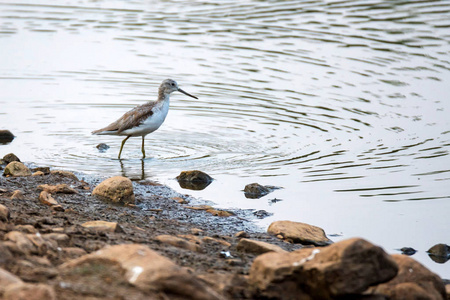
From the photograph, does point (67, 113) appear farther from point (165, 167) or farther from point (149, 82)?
point (165, 167)

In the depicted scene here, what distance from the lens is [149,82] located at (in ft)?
57.8

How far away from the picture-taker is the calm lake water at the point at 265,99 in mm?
10492

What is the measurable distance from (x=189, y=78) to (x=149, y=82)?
0.98m

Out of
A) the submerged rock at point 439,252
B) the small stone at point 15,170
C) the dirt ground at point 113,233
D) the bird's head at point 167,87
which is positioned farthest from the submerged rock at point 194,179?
the submerged rock at point 439,252

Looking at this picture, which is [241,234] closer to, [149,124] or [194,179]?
[194,179]

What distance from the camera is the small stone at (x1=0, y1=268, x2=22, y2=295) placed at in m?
4.66

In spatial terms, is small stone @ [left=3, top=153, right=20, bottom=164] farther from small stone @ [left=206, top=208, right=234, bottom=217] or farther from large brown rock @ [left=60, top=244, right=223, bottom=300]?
large brown rock @ [left=60, top=244, right=223, bottom=300]

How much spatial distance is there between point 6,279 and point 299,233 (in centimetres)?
432

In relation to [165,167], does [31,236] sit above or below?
above

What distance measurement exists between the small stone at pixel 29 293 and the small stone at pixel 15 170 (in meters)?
6.19

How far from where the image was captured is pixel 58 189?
958 centimetres

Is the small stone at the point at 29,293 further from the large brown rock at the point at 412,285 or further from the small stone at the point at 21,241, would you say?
the large brown rock at the point at 412,285

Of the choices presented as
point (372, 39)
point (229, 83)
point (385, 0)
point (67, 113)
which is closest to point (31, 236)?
point (67, 113)

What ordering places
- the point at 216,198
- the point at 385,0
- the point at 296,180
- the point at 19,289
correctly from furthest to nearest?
the point at 385,0 < the point at 296,180 < the point at 216,198 < the point at 19,289
